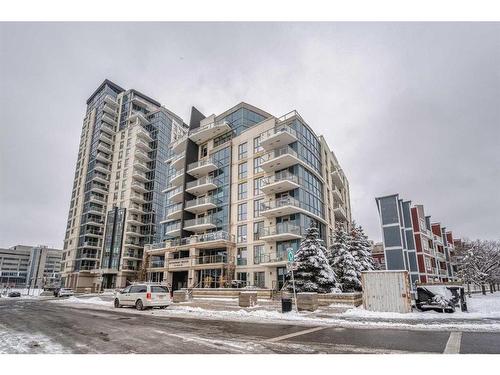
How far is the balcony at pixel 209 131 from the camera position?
125ft

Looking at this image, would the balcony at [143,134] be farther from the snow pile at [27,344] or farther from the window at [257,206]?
the snow pile at [27,344]

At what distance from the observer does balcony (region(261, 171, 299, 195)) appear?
1168 inches

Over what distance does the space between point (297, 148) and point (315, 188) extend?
18.1ft

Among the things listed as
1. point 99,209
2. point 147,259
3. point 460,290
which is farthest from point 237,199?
point 99,209

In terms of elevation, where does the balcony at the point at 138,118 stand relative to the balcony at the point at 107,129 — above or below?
above

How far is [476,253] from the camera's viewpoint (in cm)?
4475

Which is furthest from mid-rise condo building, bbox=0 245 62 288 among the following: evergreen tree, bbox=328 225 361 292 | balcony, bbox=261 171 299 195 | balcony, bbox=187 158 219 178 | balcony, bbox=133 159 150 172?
evergreen tree, bbox=328 225 361 292

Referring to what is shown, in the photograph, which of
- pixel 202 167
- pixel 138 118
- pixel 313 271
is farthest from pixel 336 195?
pixel 138 118

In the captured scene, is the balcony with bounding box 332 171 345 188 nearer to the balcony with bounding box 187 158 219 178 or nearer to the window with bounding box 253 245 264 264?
the balcony with bounding box 187 158 219 178

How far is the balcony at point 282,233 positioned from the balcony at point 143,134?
4784 cm

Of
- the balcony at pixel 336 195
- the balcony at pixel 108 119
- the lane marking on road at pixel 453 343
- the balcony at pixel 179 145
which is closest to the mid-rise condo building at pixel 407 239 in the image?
the balcony at pixel 336 195

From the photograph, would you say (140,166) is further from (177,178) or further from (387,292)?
(387,292)

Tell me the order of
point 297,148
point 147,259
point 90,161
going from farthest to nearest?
point 90,161 → point 147,259 → point 297,148

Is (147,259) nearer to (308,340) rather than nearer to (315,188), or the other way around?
(315,188)
